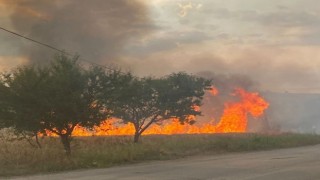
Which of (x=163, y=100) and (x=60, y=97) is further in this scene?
(x=163, y=100)

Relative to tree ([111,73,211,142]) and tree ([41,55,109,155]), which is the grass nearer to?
tree ([41,55,109,155])

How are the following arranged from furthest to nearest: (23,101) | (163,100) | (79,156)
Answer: (163,100)
(23,101)
(79,156)

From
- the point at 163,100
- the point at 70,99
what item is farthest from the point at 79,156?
the point at 163,100

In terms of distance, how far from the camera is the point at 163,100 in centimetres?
3569

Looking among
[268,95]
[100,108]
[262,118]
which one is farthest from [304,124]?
[100,108]

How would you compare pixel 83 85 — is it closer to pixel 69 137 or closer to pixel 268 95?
pixel 69 137

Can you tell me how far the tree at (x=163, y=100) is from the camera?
3338 cm

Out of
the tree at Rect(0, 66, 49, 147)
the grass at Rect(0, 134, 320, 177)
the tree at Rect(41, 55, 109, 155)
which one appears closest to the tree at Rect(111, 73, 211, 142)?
the grass at Rect(0, 134, 320, 177)

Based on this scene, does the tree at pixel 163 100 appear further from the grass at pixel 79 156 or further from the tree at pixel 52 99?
the tree at pixel 52 99

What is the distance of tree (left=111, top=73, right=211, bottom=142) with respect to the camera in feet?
109

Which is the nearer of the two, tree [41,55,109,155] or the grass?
the grass

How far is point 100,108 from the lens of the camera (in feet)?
72.5

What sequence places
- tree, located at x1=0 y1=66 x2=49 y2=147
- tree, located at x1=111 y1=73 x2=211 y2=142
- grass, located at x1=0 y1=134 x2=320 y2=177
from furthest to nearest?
tree, located at x1=111 y1=73 x2=211 y2=142 < tree, located at x1=0 y1=66 x2=49 y2=147 < grass, located at x1=0 y1=134 x2=320 y2=177

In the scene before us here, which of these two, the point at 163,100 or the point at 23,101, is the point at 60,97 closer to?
the point at 23,101
